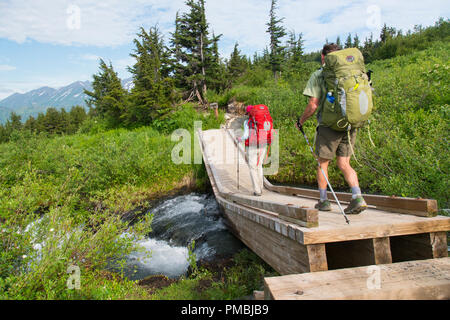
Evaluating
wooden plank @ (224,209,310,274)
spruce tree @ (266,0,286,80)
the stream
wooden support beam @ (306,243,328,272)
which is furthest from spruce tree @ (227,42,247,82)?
wooden support beam @ (306,243,328,272)

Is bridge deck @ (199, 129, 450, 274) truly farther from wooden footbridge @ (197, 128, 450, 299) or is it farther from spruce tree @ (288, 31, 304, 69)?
spruce tree @ (288, 31, 304, 69)

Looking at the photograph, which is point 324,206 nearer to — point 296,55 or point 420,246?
point 420,246

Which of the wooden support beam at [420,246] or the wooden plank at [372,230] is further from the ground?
the wooden plank at [372,230]

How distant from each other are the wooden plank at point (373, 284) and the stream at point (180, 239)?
10.5ft

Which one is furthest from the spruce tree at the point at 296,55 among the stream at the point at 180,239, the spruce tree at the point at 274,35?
the stream at the point at 180,239

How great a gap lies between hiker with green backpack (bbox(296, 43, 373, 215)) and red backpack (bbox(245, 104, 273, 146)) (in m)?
2.30

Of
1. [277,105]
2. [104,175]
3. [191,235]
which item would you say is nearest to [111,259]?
[191,235]

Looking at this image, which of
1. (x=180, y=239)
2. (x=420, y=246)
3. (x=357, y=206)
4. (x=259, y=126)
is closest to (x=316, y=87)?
(x=357, y=206)

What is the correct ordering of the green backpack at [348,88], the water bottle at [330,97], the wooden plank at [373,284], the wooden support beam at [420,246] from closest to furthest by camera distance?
1. the wooden plank at [373,284]
2. the wooden support beam at [420,246]
3. the green backpack at [348,88]
4. the water bottle at [330,97]

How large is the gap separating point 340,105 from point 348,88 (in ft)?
0.72

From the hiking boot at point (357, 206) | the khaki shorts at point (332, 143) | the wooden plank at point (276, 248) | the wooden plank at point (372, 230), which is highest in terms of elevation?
the khaki shorts at point (332, 143)

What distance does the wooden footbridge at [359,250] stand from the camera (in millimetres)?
2197

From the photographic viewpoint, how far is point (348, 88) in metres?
3.19
